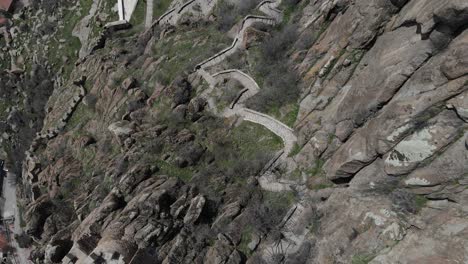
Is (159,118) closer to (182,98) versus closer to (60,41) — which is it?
(182,98)

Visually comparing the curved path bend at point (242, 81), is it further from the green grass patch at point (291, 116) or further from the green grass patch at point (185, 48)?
the green grass patch at point (291, 116)

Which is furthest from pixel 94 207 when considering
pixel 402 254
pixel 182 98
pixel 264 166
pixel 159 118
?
pixel 402 254

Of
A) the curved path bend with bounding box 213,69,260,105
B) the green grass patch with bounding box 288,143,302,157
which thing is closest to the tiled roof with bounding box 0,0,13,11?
the curved path bend with bounding box 213,69,260,105

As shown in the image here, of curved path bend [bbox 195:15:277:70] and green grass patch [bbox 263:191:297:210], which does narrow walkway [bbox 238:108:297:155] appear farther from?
curved path bend [bbox 195:15:277:70]

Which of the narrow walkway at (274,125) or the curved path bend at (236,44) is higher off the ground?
the curved path bend at (236,44)

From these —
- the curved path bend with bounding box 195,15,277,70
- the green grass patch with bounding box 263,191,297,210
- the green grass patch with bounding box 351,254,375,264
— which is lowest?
the green grass patch with bounding box 351,254,375,264

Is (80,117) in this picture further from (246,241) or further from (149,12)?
(246,241)

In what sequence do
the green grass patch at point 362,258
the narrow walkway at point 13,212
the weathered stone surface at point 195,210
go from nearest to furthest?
the green grass patch at point 362,258 → the weathered stone surface at point 195,210 → the narrow walkway at point 13,212

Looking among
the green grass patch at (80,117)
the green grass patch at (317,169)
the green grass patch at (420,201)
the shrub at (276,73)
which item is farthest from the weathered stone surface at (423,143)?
the green grass patch at (80,117)
